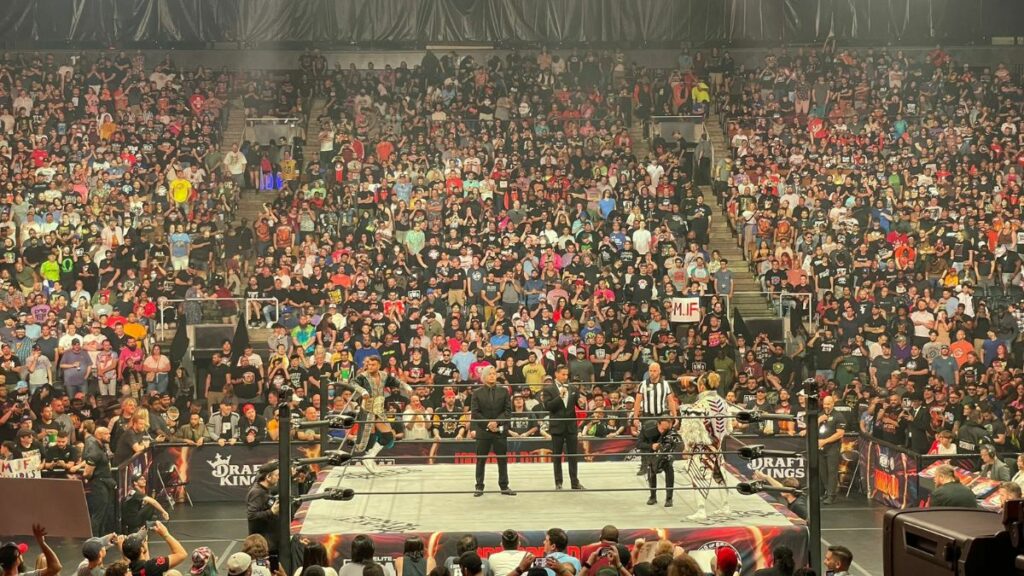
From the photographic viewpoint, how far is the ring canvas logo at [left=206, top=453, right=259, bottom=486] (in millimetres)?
15492

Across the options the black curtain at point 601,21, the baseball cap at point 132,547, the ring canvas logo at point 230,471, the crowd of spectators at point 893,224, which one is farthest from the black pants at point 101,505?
the black curtain at point 601,21

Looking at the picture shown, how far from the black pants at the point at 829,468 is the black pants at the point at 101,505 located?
29.4 feet

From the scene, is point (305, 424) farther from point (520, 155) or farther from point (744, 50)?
point (744, 50)

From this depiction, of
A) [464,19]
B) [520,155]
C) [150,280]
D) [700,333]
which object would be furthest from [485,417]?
[464,19]

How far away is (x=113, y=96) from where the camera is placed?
1011 inches

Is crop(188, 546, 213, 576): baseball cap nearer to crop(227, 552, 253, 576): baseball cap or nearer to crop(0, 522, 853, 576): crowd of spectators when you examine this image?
crop(0, 522, 853, 576): crowd of spectators

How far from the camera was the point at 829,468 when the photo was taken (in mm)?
15242

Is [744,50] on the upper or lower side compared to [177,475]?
upper

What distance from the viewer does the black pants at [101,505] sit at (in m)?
13.4

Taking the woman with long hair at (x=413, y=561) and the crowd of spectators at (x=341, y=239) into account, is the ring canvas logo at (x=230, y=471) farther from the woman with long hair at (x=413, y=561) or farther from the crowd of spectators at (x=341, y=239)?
the woman with long hair at (x=413, y=561)

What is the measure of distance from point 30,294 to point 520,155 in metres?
9.88

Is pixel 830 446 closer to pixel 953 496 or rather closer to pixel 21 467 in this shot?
pixel 953 496

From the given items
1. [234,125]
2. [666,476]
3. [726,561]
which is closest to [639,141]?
[234,125]

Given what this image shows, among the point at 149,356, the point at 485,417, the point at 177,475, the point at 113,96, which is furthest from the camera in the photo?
the point at 113,96
